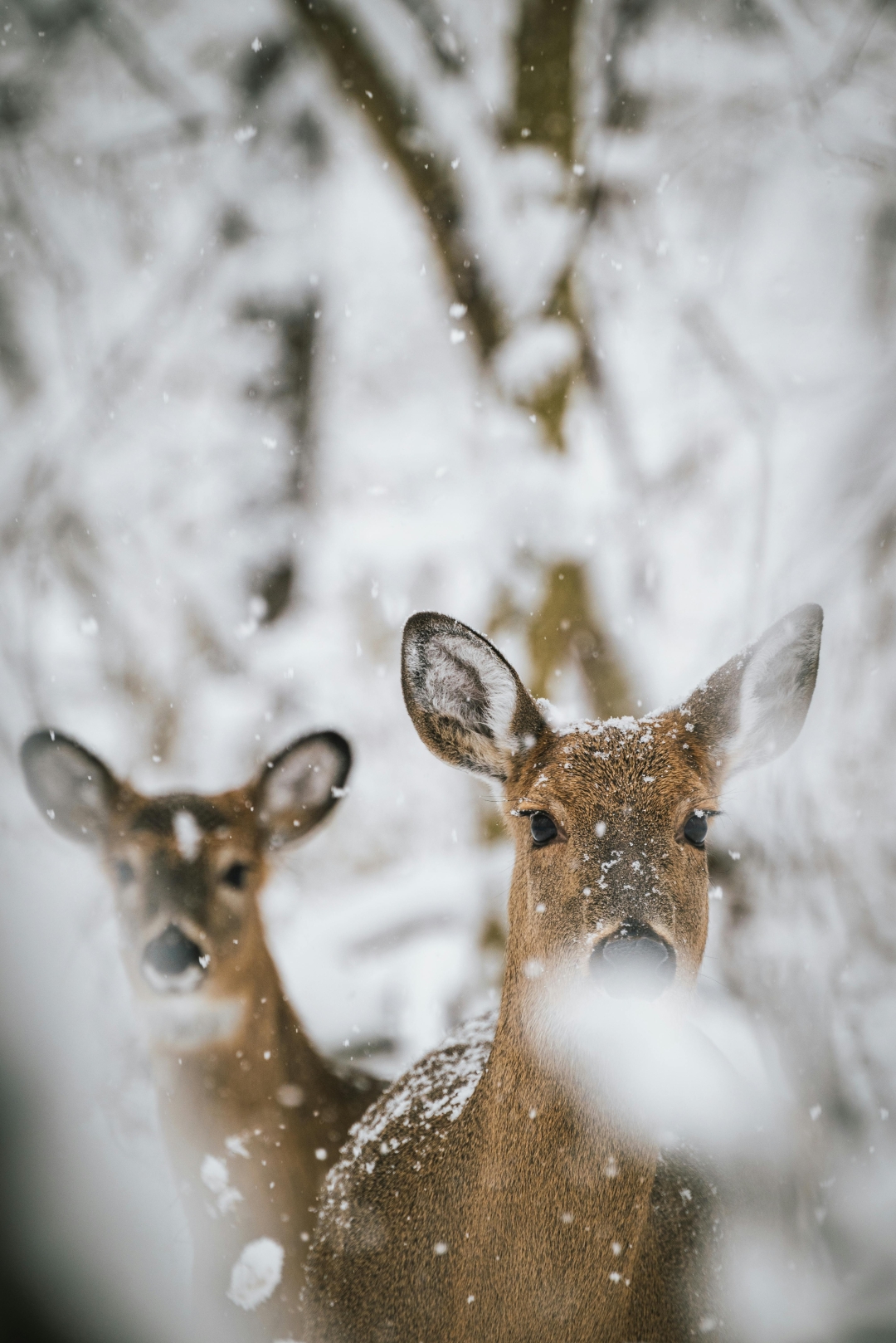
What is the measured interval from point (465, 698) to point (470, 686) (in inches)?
1.0

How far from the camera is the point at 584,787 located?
4.18 ft

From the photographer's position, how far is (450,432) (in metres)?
2.33

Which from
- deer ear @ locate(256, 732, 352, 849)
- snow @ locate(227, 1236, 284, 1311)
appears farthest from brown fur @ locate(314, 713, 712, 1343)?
deer ear @ locate(256, 732, 352, 849)

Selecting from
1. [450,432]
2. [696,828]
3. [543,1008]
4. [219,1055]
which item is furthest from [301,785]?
[450,432]

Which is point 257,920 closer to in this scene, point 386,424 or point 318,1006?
point 318,1006

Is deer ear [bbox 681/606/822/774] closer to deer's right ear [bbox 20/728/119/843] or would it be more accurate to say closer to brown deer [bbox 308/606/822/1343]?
brown deer [bbox 308/606/822/1343]

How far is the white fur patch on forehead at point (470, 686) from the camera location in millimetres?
1319

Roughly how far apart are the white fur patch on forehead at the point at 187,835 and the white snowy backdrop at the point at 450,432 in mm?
212

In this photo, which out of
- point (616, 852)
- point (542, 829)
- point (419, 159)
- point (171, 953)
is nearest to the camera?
point (616, 852)

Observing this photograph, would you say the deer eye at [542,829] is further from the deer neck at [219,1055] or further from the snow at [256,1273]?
the snow at [256,1273]

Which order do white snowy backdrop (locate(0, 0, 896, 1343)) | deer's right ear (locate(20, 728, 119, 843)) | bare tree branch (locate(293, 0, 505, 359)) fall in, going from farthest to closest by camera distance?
bare tree branch (locate(293, 0, 505, 359)), white snowy backdrop (locate(0, 0, 896, 1343)), deer's right ear (locate(20, 728, 119, 843))

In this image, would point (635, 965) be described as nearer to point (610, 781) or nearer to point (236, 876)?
point (610, 781)

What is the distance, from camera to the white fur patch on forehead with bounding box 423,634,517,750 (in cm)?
132

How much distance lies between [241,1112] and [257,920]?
Result: 40cm
